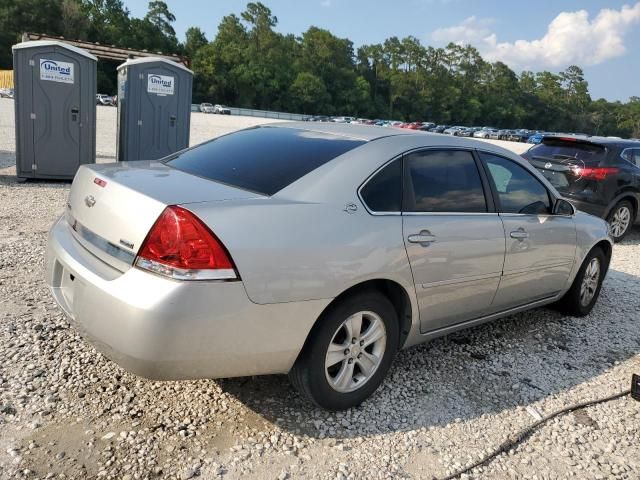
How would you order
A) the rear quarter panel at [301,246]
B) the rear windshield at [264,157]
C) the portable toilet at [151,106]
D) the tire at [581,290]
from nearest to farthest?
1. the rear quarter panel at [301,246]
2. the rear windshield at [264,157]
3. the tire at [581,290]
4. the portable toilet at [151,106]

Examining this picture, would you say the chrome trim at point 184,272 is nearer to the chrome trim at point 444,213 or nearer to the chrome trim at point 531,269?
the chrome trim at point 444,213

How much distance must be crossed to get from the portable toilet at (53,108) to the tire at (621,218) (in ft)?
29.0

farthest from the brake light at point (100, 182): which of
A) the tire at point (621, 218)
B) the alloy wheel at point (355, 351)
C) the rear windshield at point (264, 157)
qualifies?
the tire at point (621, 218)

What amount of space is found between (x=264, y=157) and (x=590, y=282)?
3470 mm

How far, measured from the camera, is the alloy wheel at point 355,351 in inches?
114

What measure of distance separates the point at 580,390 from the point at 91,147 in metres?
8.69

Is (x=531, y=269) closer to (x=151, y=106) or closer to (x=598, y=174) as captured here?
(x=598, y=174)

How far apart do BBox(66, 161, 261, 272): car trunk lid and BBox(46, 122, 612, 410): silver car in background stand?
1 cm

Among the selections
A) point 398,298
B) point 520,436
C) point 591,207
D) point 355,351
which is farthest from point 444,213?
point 591,207

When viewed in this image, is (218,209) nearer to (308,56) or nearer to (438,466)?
(438,466)

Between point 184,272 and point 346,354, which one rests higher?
point 184,272

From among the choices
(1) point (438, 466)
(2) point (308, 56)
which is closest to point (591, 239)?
(1) point (438, 466)

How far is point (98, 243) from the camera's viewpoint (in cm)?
268

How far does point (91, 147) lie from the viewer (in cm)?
942
